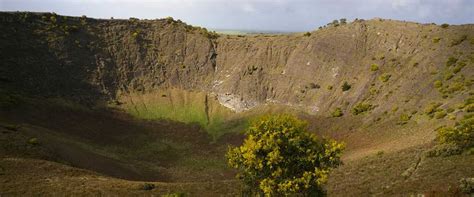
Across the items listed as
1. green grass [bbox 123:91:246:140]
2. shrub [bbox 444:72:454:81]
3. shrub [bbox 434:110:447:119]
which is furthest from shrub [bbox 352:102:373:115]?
green grass [bbox 123:91:246:140]

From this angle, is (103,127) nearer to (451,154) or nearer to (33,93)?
(33,93)

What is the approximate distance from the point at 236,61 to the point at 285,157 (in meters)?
67.6

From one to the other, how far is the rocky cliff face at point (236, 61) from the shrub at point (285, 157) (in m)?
41.2

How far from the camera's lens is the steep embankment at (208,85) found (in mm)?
57531

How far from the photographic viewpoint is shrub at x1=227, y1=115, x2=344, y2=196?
24375 millimetres

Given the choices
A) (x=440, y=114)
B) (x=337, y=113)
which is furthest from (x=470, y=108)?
(x=337, y=113)

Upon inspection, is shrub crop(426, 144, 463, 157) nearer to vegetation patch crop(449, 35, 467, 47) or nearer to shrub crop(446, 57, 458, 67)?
shrub crop(446, 57, 458, 67)

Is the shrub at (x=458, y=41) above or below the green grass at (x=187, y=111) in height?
above

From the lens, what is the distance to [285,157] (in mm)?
24906

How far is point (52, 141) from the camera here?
174ft

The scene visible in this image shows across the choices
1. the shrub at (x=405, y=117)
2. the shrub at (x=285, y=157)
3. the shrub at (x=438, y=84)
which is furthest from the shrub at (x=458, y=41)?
the shrub at (x=285, y=157)

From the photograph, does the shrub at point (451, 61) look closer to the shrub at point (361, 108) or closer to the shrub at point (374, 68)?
the shrub at point (374, 68)

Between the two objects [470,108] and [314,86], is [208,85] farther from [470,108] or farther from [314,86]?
[470,108]

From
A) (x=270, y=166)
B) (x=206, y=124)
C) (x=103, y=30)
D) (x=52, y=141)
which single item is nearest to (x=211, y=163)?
(x=206, y=124)
